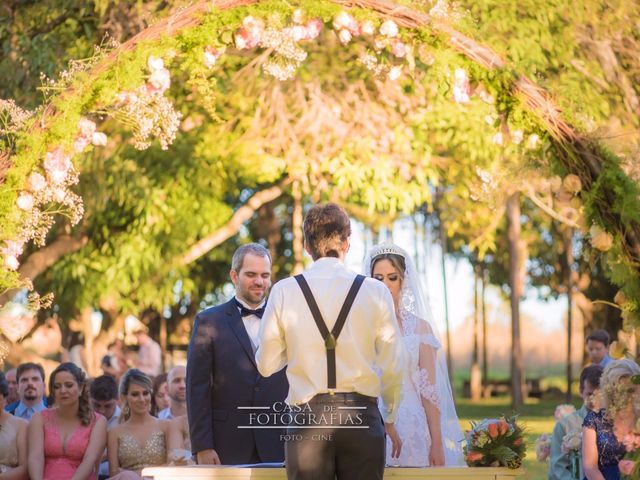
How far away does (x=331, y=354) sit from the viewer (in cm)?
488

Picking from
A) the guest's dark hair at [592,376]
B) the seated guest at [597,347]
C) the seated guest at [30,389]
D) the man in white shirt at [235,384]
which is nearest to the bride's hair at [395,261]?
the man in white shirt at [235,384]

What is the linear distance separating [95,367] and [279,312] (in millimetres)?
15284

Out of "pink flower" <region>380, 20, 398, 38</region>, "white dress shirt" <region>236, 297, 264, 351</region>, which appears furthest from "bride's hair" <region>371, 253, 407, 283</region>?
"pink flower" <region>380, 20, 398, 38</region>

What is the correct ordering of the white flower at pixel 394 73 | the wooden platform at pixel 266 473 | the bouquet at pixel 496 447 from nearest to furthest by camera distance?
the wooden platform at pixel 266 473 < the bouquet at pixel 496 447 < the white flower at pixel 394 73

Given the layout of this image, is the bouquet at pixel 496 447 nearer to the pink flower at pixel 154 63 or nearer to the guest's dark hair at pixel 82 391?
the pink flower at pixel 154 63

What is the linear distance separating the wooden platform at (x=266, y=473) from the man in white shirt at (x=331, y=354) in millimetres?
589

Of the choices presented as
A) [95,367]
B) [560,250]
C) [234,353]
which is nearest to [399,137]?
[95,367]

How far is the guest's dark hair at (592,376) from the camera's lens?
7.97 meters

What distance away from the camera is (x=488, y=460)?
18.8 feet

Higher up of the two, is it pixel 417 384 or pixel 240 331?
pixel 240 331

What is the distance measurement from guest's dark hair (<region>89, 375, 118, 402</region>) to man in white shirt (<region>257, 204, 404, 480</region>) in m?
4.36

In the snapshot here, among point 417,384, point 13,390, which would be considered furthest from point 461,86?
point 13,390

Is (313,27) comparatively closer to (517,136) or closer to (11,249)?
(517,136)

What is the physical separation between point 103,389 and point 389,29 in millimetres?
3964
